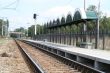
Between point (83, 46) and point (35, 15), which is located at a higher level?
point (35, 15)

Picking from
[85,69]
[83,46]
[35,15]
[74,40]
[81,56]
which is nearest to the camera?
[85,69]

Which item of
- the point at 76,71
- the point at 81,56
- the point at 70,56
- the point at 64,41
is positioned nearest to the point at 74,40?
the point at 64,41

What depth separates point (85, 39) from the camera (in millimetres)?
39438

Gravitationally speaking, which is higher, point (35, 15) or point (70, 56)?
point (35, 15)

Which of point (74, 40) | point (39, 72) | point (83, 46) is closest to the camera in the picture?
point (39, 72)

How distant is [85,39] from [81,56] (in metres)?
16.7

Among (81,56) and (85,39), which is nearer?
(81,56)

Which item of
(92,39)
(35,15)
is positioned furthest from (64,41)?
(35,15)

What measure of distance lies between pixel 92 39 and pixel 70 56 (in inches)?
486

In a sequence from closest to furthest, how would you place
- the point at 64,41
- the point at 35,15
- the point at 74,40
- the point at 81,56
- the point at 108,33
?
the point at 81,56, the point at 108,33, the point at 74,40, the point at 64,41, the point at 35,15

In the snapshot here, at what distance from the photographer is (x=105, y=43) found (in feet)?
116

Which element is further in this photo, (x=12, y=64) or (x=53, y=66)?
(x=12, y=64)

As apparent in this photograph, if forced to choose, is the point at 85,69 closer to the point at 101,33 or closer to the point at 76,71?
the point at 76,71

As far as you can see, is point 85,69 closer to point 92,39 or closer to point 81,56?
point 81,56
